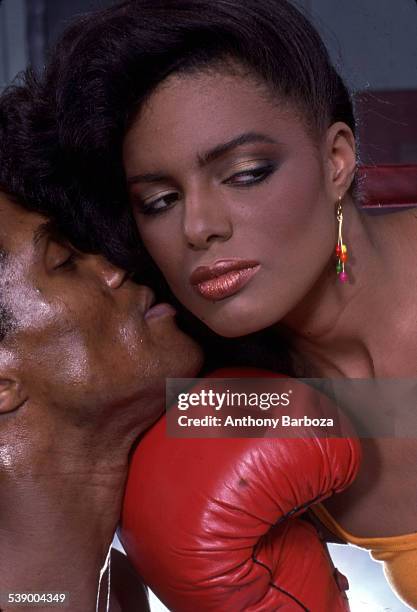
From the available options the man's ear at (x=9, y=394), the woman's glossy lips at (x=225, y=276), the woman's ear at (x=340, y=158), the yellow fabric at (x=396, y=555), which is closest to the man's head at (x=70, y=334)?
the man's ear at (x=9, y=394)

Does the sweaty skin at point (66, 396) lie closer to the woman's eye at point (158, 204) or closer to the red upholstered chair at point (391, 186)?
the woman's eye at point (158, 204)

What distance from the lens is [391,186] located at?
1.24 m

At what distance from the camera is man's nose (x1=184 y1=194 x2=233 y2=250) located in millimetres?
845

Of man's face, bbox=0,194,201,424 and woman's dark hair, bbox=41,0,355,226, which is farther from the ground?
woman's dark hair, bbox=41,0,355,226

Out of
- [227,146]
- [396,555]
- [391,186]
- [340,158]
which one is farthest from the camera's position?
[391,186]

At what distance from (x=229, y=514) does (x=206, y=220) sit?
0.32 metres

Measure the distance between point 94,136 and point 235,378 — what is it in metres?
0.34

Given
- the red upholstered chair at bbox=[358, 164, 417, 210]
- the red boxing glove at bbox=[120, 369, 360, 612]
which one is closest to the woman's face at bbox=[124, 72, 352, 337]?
the red boxing glove at bbox=[120, 369, 360, 612]

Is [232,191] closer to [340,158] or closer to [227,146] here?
[227,146]

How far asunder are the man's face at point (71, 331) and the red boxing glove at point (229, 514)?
103 mm

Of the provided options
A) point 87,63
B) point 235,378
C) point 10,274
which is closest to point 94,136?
point 87,63

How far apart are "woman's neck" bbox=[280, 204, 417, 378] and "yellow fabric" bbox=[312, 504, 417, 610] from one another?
0.22 metres

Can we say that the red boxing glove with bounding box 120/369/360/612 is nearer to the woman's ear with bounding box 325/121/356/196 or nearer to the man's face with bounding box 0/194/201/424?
the man's face with bounding box 0/194/201/424

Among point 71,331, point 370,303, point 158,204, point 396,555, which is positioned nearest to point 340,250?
point 370,303
